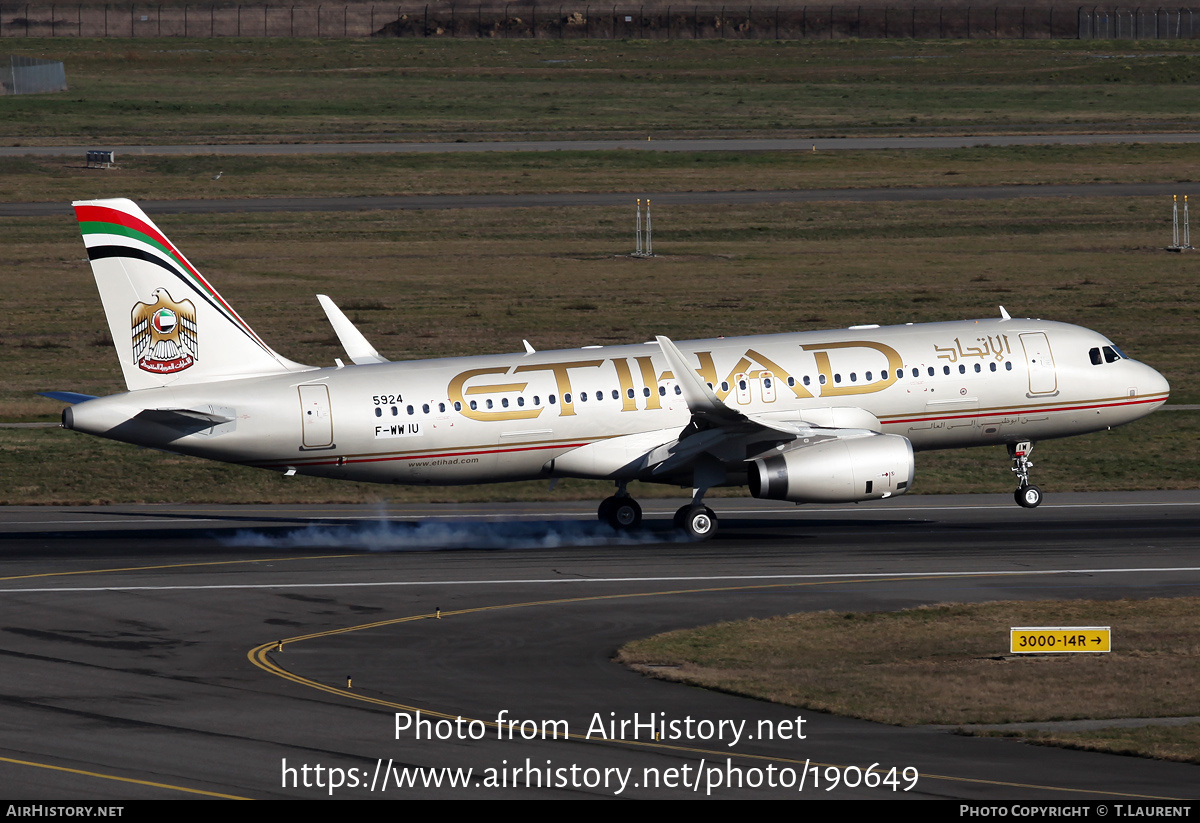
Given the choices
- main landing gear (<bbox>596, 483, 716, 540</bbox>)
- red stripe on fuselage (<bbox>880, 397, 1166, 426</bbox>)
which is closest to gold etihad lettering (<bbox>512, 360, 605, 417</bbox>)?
main landing gear (<bbox>596, 483, 716, 540</bbox>)

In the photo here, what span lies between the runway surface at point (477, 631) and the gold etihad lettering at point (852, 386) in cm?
376

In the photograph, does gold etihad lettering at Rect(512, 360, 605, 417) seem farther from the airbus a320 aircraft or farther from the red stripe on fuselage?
the red stripe on fuselage

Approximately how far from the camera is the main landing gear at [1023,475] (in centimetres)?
4400

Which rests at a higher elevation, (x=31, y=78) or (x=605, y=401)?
(x=31, y=78)

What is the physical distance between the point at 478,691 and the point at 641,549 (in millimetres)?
13689

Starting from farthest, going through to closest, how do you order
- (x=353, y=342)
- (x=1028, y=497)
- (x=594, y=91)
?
(x=594, y=91), (x=1028, y=497), (x=353, y=342)

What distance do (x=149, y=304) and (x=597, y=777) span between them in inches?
848

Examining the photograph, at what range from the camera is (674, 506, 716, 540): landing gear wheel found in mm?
41200

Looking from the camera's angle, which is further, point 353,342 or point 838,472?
point 353,342

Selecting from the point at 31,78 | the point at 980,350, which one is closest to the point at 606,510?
the point at 980,350

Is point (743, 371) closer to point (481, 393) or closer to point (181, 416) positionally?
point (481, 393)

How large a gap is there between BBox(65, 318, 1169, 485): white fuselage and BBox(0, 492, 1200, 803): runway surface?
2480 mm

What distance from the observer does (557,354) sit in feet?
136

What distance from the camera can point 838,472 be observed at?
38500mm
